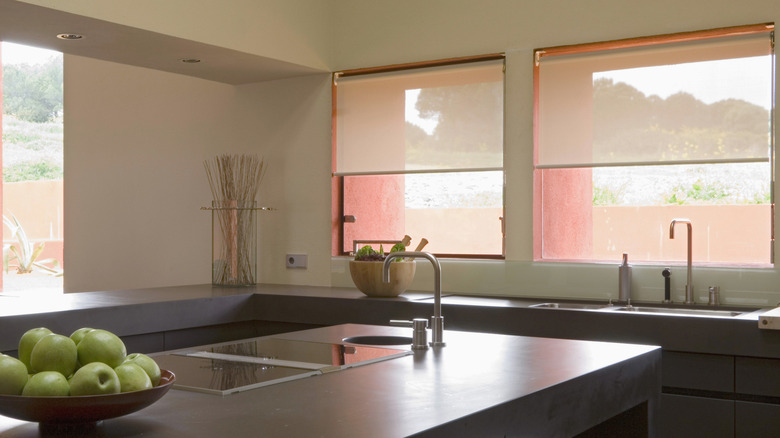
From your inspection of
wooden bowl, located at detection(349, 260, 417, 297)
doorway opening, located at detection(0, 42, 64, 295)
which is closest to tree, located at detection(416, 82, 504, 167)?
wooden bowl, located at detection(349, 260, 417, 297)

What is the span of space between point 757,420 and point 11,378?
92.2 inches

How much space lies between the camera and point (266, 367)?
1.95 m

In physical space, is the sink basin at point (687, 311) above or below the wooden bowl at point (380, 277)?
below

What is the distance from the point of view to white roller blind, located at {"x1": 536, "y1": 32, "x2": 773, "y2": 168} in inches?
133

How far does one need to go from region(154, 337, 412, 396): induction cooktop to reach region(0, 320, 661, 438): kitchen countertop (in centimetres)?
5

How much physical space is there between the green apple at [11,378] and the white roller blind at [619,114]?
→ 9.35ft

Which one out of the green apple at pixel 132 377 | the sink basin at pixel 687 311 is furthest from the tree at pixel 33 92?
the green apple at pixel 132 377

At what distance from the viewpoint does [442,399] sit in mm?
1580

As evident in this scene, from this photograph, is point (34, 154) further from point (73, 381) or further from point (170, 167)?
point (73, 381)

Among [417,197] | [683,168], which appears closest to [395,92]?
[417,197]

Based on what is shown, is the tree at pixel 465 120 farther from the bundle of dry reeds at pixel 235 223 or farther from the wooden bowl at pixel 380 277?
the bundle of dry reeds at pixel 235 223

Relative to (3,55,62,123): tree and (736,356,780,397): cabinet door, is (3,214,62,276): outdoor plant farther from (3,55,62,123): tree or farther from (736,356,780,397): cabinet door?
(736,356,780,397): cabinet door

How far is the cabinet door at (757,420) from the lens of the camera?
271 centimetres

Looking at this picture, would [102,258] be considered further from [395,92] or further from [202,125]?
[395,92]
